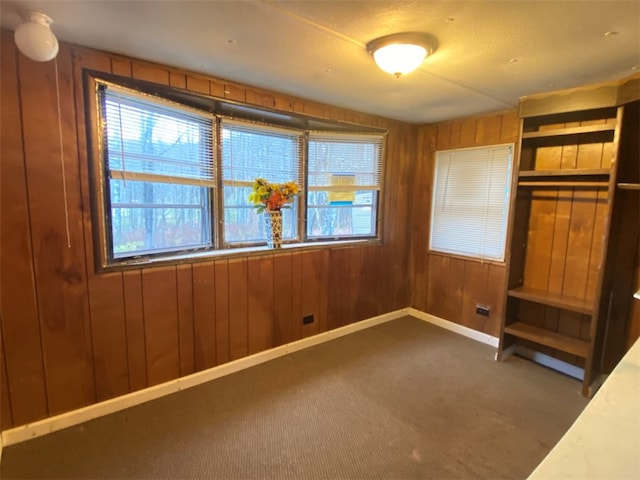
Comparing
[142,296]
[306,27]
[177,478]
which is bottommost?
[177,478]

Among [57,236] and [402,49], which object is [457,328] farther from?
[57,236]

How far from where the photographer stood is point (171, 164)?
7.68 ft

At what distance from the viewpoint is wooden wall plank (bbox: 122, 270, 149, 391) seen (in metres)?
2.16

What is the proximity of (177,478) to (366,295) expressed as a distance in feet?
7.71

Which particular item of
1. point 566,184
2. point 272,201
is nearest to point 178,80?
point 272,201

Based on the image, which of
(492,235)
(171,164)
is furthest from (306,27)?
(492,235)

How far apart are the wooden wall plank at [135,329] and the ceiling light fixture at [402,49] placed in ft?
6.53

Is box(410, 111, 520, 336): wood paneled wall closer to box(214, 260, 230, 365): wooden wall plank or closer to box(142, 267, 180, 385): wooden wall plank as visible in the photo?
box(214, 260, 230, 365): wooden wall plank

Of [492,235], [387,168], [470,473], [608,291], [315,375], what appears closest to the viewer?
[470,473]

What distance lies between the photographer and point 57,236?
1.90m

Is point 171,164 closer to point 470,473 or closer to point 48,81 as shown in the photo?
point 48,81

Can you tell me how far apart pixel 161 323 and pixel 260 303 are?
2.56ft

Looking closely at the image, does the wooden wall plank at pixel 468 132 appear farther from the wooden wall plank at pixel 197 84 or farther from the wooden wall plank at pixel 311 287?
the wooden wall plank at pixel 197 84

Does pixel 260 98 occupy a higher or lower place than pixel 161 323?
higher
